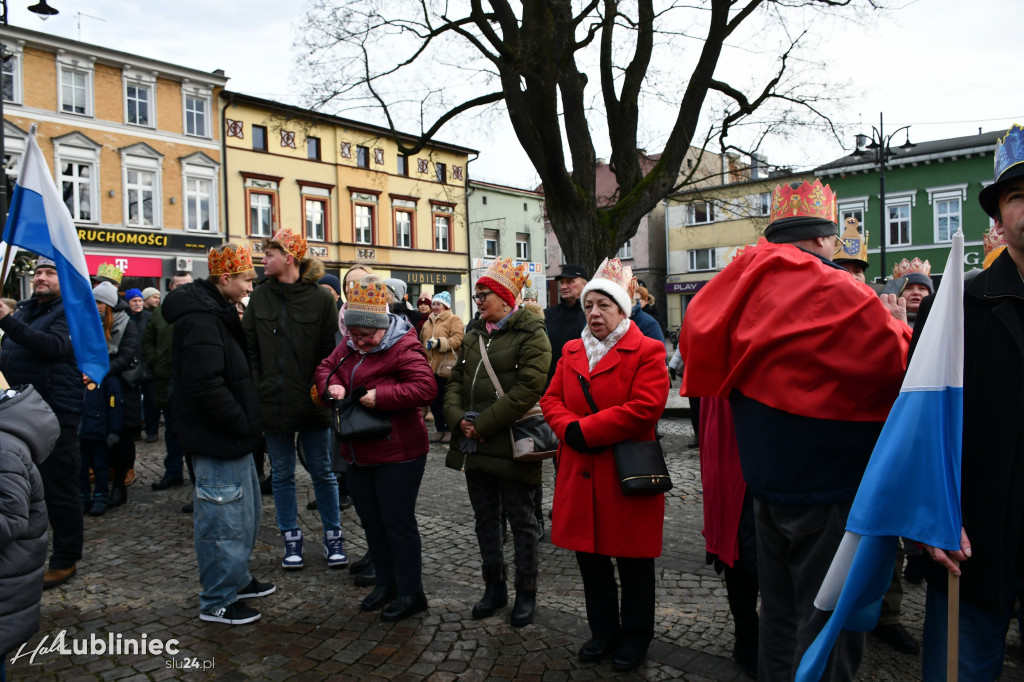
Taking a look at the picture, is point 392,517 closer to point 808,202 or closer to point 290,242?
point 290,242

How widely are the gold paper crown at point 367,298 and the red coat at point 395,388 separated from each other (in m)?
0.24

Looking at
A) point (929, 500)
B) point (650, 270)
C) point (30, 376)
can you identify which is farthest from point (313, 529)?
point (650, 270)

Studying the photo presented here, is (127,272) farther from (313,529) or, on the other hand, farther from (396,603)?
(396,603)

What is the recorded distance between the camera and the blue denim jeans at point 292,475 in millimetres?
4809

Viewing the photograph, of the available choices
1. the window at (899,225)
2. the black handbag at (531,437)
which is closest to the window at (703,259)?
the window at (899,225)

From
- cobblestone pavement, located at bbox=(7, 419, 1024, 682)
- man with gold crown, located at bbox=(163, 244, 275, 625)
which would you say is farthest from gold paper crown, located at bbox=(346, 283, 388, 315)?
cobblestone pavement, located at bbox=(7, 419, 1024, 682)

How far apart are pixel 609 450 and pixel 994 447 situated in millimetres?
1718

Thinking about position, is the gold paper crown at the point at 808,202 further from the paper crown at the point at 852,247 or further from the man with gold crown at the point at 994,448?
the paper crown at the point at 852,247

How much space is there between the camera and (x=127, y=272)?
2656 cm

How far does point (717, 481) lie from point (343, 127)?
1296 inches

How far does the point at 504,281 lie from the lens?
4180 millimetres

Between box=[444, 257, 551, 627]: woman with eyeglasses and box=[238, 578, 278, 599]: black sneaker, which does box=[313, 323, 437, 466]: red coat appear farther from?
box=[238, 578, 278, 599]: black sneaker

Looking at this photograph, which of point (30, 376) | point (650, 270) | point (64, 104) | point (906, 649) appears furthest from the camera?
point (650, 270)

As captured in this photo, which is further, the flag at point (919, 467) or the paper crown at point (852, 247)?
the paper crown at point (852, 247)
